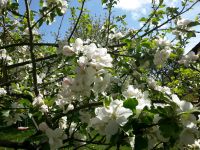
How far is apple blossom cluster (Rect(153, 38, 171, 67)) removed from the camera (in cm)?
317

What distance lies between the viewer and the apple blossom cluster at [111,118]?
1648 mm

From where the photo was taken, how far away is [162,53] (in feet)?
10.7

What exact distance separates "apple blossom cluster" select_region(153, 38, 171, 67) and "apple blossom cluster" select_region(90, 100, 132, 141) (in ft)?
4.83

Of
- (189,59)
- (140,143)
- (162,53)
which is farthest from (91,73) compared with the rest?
(189,59)

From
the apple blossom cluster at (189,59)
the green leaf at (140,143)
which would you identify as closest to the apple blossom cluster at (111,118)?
the green leaf at (140,143)

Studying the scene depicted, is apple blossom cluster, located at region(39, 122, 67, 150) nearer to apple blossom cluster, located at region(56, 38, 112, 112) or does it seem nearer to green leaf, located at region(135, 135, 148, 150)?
apple blossom cluster, located at region(56, 38, 112, 112)

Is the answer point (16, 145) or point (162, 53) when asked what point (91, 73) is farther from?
point (162, 53)

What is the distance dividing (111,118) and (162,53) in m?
1.66

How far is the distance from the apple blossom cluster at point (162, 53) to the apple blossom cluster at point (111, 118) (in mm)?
1473

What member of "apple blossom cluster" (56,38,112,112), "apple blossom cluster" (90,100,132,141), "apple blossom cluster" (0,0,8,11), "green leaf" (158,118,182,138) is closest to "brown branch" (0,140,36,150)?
"apple blossom cluster" (56,38,112,112)

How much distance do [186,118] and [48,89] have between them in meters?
4.02

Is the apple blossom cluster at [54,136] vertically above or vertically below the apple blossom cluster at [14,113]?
below

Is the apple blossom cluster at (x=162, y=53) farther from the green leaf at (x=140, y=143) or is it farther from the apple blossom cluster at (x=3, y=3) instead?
the apple blossom cluster at (x=3, y=3)

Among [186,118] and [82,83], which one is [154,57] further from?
[186,118]
